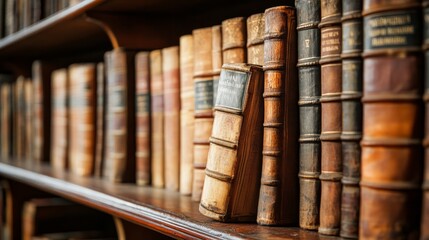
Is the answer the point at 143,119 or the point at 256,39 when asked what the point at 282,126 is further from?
the point at 143,119

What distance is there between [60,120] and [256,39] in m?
0.99

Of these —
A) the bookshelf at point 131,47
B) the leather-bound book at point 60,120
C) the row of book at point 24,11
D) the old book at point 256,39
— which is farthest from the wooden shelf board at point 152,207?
the row of book at point 24,11

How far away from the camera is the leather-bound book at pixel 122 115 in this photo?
138cm

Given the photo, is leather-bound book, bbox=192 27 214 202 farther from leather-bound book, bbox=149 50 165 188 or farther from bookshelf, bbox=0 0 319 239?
leather-bound book, bbox=149 50 165 188

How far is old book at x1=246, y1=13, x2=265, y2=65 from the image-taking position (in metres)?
0.94

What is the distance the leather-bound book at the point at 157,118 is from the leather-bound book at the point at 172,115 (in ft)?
0.07

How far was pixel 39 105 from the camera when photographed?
201 cm

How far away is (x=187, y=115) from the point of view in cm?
119

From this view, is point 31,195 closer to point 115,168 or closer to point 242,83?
point 115,168

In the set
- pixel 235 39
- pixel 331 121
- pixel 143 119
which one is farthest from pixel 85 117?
pixel 331 121

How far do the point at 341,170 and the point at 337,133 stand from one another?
4 centimetres

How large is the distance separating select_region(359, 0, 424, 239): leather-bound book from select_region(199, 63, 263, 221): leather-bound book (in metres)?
0.22

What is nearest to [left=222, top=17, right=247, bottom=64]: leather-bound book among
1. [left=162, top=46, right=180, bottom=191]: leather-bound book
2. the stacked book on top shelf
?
the stacked book on top shelf

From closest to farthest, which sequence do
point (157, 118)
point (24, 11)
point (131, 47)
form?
point (157, 118) < point (131, 47) < point (24, 11)
